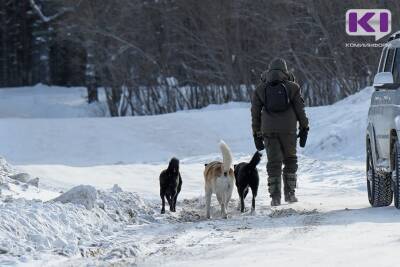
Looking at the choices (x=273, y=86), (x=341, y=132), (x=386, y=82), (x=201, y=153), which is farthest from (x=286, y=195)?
(x=201, y=153)

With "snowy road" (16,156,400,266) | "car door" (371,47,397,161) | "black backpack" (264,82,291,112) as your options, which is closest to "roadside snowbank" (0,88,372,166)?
"snowy road" (16,156,400,266)

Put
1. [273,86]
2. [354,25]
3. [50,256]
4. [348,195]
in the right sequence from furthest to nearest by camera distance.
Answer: [354,25]
[348,195]
[273,86]
[50,256]

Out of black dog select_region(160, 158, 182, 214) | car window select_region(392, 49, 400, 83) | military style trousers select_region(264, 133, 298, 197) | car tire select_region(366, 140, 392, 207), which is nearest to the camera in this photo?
car window select_region(392, 49, 400, 83)

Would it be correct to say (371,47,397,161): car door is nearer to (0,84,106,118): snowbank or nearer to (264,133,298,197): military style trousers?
(264,133,298,197): military style trousers

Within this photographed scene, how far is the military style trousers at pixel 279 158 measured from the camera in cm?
1265

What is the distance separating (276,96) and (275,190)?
1.11 m

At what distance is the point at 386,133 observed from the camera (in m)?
10.8

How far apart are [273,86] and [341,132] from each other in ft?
37.8

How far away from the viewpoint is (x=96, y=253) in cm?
809

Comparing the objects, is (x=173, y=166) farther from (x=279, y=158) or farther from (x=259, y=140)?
(x=279, y=158)

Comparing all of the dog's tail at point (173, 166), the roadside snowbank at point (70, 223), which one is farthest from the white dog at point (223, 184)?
the dog's tail at point (173, 166)

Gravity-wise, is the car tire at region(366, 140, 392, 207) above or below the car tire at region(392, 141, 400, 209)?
below

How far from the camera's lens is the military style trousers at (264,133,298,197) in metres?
12.6

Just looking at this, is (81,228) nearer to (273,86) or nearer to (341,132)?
(273,86)
